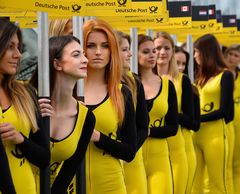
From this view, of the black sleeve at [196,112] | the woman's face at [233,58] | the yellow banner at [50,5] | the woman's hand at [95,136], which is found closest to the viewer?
the yellow banner at [50,5]

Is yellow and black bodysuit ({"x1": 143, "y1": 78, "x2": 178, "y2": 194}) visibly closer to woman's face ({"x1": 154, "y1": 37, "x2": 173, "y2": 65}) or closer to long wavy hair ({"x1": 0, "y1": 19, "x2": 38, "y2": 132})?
woman's face ({"x1": 154, "y1": 37, "x2": 173, "y2": 65})

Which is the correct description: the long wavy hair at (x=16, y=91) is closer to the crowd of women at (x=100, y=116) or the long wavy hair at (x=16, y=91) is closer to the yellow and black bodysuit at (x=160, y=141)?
the crowd of women at (x=100, y=116)

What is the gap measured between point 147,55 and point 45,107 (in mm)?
2753

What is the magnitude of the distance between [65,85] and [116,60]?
597 millimetres

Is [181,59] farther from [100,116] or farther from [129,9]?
[100,116]

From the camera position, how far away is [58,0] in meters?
6.20

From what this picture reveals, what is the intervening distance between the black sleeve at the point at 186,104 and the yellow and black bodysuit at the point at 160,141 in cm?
84

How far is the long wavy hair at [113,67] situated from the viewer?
21.5 feet

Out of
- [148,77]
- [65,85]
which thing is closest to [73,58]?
[65,85]

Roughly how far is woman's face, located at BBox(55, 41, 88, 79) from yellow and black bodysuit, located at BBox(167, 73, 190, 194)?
2.37 metres

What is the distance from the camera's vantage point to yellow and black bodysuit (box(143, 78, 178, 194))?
8.14 m

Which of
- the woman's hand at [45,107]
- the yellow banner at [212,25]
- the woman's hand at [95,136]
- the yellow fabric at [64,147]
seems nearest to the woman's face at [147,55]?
the woman's hand at [95,136]

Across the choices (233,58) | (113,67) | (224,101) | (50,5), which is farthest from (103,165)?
(233,58)

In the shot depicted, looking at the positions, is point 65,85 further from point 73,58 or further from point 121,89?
point 121,89
